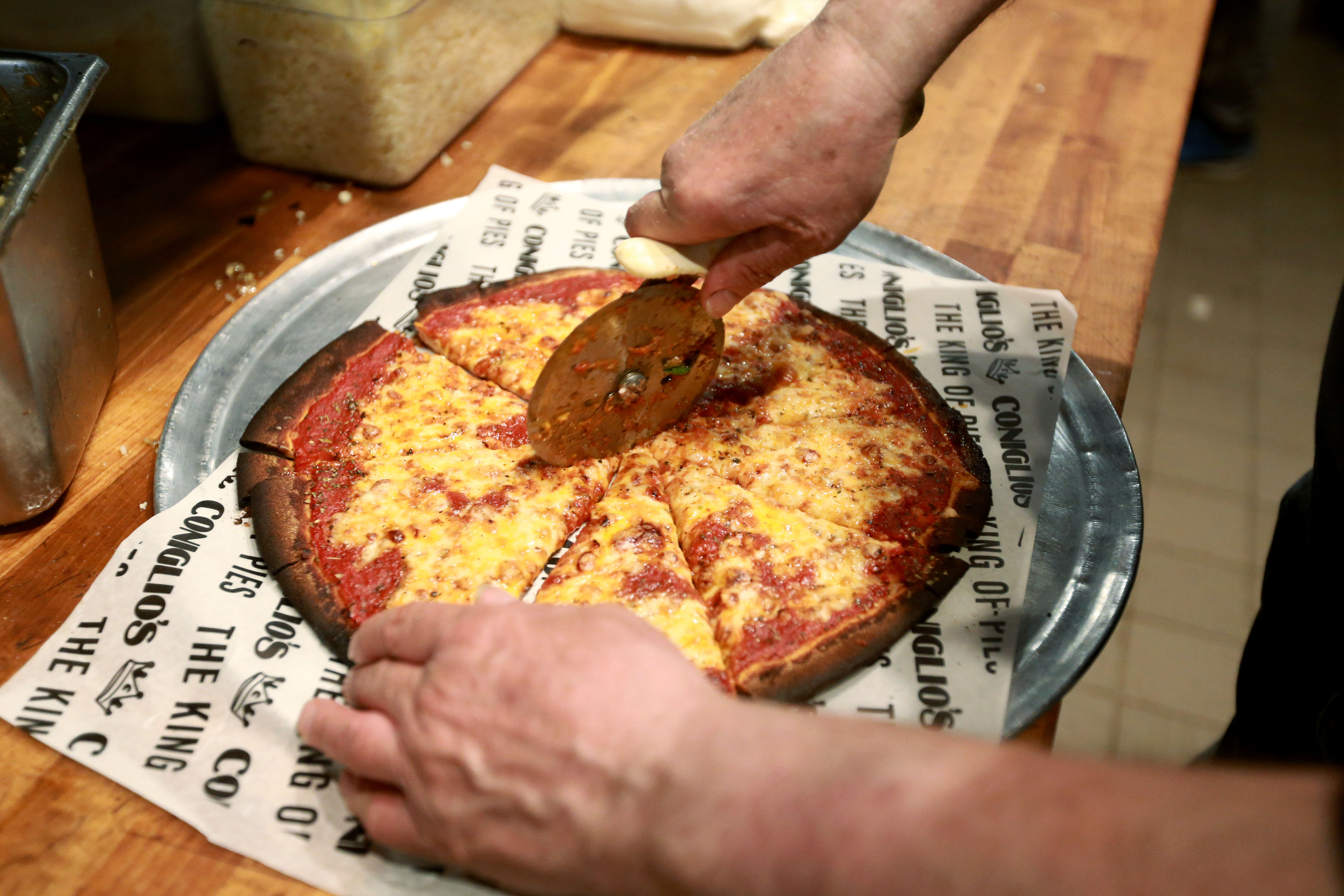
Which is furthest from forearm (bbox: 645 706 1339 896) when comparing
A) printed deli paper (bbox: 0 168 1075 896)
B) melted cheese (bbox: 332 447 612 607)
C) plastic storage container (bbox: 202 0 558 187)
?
plastic storage container (bbox: 202 0 558 187)

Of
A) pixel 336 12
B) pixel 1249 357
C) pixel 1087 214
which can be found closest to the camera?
pixel 336 12

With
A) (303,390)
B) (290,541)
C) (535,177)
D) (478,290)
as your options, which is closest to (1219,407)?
(535,177)

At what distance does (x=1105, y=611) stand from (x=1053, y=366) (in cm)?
63

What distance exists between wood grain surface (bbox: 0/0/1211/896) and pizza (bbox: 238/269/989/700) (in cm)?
34

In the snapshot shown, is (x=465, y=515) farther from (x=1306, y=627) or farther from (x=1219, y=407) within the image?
(x=1219, y=407)

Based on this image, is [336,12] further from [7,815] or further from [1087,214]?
[1087,214]

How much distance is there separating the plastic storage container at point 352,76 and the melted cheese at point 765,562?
1.37 m

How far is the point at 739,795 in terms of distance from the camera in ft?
2.85

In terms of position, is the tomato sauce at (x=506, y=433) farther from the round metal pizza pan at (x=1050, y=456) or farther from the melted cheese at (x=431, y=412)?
the round metal pizza pan at (x=1050, y=456)

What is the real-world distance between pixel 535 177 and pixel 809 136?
4.54 feet

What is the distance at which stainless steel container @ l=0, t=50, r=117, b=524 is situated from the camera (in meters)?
1.52

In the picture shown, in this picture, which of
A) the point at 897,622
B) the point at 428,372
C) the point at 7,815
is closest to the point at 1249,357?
the point at 897,622

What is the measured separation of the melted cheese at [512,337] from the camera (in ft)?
6.73

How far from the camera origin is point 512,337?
2111mm
